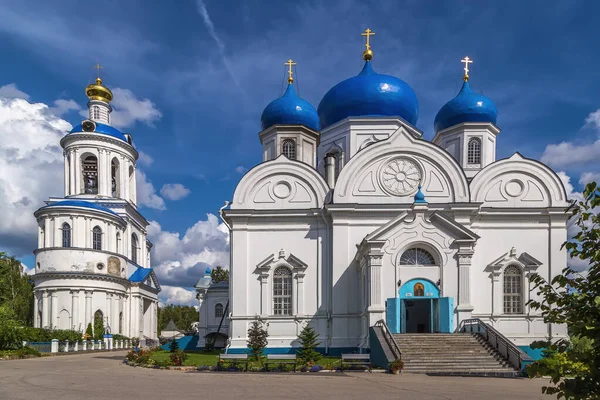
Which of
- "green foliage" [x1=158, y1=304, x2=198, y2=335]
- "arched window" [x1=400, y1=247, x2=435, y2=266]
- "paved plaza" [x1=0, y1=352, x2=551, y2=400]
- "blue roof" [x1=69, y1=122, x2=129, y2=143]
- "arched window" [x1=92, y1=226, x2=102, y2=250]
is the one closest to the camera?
"paved plaza" [x1=0, y1=352, x2=551, y2=400]

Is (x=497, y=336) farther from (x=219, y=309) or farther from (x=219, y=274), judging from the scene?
(x=219, y=274)

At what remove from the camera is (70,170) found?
45.8m

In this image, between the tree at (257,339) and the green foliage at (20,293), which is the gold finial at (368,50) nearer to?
the tree at (257,339)

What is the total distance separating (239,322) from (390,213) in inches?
340

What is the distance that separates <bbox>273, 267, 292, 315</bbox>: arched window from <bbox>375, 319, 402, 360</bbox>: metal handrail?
5049 millimetres

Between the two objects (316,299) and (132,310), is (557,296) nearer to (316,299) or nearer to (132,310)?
(316,299)

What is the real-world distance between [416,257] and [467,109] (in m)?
10.5

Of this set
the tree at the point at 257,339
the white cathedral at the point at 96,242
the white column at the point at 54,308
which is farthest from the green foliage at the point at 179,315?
the tree at the point at 257,339

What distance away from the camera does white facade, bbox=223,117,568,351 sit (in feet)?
75.6

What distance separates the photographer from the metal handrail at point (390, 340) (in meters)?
17.1

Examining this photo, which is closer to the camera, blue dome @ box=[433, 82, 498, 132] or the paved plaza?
the paved plaza

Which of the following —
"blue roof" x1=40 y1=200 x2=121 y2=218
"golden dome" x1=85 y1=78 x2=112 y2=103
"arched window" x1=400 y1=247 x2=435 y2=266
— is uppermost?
"golden dome" x1=85 y1=78 x2=112 y2=103

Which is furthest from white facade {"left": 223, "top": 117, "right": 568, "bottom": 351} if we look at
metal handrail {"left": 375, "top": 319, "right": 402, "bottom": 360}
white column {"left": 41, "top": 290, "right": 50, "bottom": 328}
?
white column {"left": 41, "top": 290, "right": 50, "bottom": 328}

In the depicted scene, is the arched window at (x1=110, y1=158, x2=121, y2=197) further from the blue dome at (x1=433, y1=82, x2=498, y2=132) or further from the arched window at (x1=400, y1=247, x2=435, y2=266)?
the arched window at (x1=400, y1=247, x2=435, y2=266)
